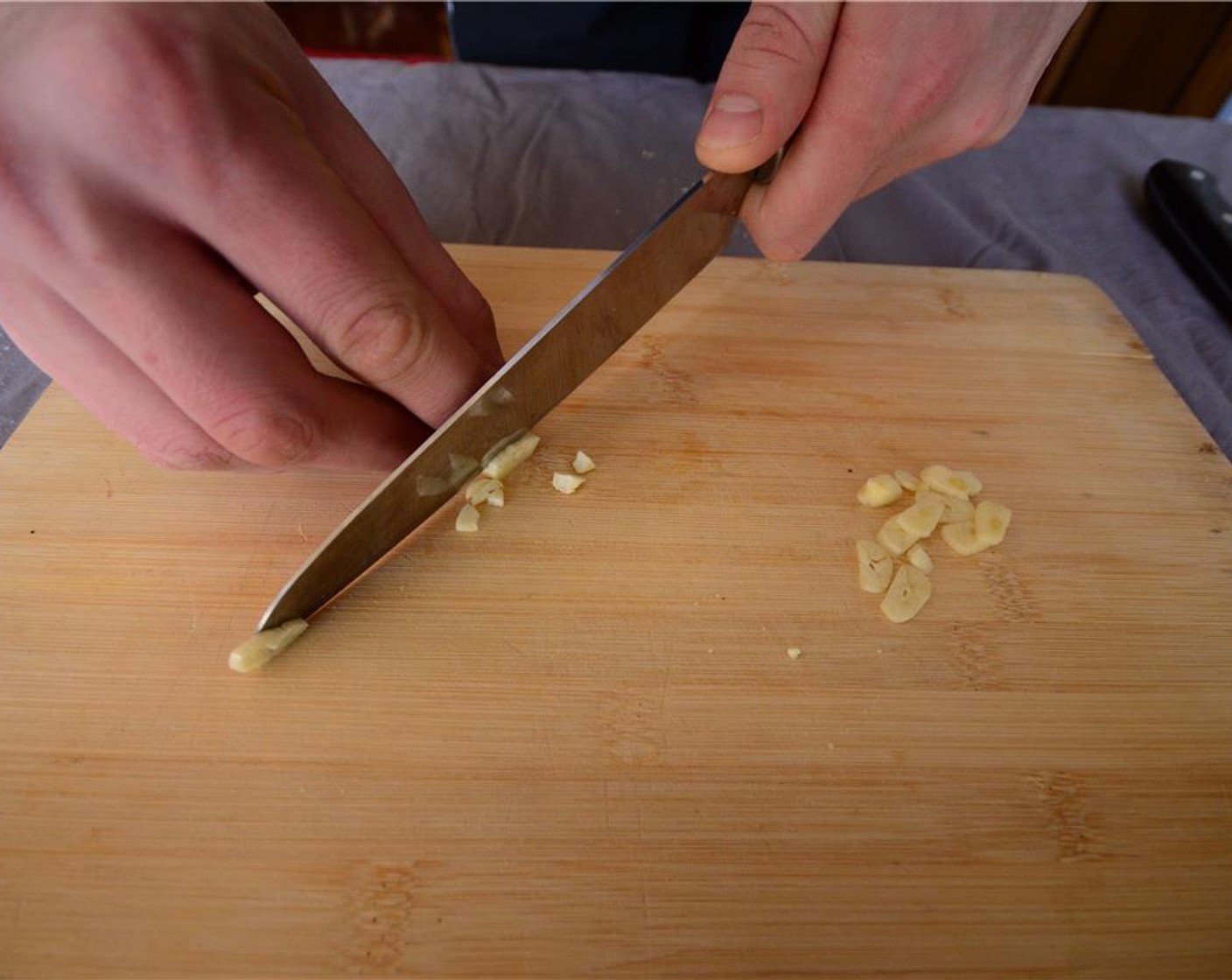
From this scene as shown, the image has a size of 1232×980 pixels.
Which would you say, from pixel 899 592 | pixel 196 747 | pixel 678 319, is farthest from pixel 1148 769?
pixel 196 747

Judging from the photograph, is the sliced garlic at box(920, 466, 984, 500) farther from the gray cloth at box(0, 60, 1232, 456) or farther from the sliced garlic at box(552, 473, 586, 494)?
the gray cloth at box(0, 60, 1232, 456)

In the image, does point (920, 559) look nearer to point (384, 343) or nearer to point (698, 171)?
point (384, 343)

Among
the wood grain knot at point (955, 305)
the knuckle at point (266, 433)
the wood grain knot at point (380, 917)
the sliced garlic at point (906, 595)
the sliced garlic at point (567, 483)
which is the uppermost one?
the wood grain knot at point (955, 305)

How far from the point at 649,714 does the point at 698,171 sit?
1134mm

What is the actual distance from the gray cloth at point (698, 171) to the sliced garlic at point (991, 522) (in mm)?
517

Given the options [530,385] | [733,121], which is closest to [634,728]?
[530,385]

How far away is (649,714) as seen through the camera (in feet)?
2.54

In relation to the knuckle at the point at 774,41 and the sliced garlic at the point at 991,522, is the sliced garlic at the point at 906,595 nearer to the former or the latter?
the sliced garlic at the point at 991,522

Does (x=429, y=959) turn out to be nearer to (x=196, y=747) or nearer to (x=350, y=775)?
(x=350, y=775)

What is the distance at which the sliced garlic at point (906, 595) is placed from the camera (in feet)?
2.79

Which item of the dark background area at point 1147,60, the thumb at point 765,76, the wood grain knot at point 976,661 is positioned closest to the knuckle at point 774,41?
the thumb at point 765,76

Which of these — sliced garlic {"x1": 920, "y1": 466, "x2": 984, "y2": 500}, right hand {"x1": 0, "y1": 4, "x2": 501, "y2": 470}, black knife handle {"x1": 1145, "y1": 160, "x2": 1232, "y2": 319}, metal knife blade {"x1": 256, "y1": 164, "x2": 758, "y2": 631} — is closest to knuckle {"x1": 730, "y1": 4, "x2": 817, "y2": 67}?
metal knife blade {"x1": 256, "y1": 164, "x2": 758, "y2": 631}

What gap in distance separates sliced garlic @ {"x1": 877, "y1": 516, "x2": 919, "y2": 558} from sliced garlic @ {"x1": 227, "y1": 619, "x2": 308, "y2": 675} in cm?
61

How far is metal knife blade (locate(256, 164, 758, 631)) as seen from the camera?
2.58 ft
